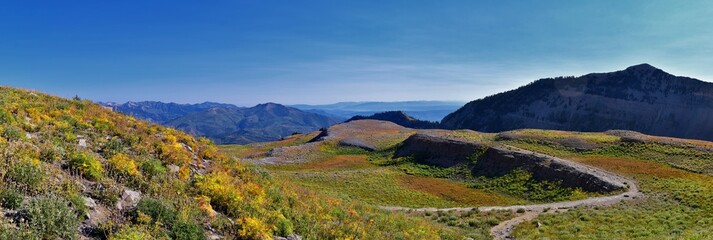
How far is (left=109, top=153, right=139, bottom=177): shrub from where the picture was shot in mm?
10633

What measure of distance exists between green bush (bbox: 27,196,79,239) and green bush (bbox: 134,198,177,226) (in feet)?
4.54

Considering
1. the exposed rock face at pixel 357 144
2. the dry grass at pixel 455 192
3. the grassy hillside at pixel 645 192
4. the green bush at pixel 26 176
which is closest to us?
the green bush at pixel 26 176

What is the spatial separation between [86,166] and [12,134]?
2460 millimetres

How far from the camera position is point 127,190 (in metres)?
9.69

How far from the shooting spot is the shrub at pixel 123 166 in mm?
10633

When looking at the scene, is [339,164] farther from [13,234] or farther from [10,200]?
[13,234]

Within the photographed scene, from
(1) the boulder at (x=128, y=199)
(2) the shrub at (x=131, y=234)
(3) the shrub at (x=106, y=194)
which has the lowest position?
(2) the shrub at (x=131, y=234)

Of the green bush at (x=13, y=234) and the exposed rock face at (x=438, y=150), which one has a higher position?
the green bush at (x=13, y=234)

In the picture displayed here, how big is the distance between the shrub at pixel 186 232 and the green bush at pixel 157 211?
277mm

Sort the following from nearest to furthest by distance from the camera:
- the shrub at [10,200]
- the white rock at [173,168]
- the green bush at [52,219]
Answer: the green bush at [52,219] < the shrub at [10,200] < the white rock at [173,168]

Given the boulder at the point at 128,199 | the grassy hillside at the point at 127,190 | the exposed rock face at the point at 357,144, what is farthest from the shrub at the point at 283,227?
the exposed rock face at the point at 357,144

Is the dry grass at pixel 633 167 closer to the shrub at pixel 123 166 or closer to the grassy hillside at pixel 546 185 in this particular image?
the grassy hillside at pixel 546 185

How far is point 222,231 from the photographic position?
9.77m

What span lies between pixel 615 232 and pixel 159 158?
2527 centimetres
